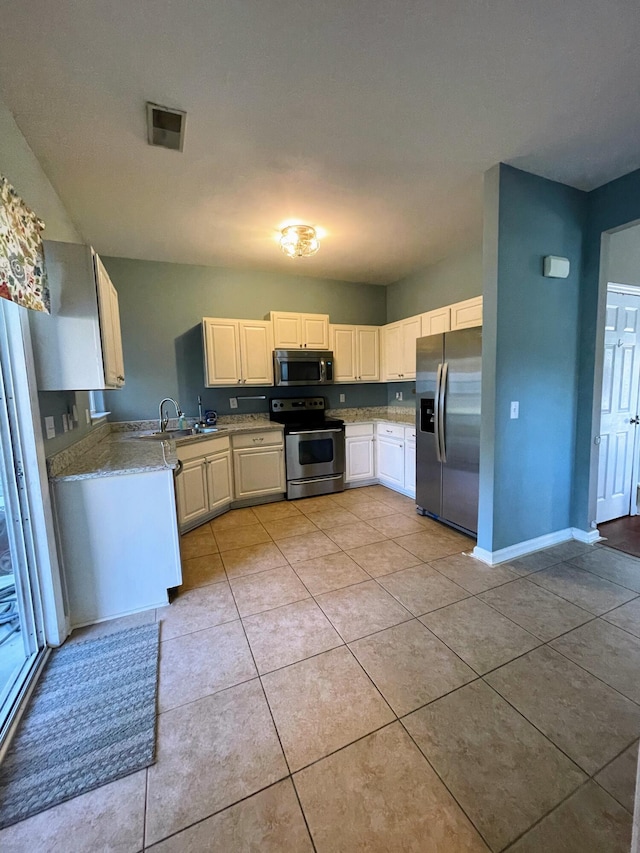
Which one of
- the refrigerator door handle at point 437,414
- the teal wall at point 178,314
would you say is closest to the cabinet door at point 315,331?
the teal wall at point 178,314

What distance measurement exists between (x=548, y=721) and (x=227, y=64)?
3056 mm

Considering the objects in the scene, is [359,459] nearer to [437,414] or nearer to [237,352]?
[437,414]

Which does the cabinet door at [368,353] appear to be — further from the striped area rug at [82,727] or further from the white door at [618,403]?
the striped area rug at [82,727]

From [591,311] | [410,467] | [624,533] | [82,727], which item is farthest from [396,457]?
[82,727]

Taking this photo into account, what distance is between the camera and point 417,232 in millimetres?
3271

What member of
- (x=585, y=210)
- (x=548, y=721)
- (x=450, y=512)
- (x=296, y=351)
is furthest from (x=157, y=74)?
(x=450, y=512)

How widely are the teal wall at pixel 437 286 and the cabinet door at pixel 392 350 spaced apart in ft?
1.33

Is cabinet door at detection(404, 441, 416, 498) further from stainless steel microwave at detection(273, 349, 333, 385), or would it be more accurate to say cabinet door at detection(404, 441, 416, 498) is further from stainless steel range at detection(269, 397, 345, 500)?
stainless steel microwave at detection(273, 349, 333, 385)

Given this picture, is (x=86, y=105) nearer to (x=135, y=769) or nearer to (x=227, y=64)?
(x=227, y=64)

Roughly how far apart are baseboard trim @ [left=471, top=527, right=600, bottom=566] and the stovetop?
215cm

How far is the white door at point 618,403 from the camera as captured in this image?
310 cm

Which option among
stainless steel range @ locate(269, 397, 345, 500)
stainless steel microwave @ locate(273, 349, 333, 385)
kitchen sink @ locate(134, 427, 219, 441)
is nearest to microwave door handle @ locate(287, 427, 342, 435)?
stainless steel range @ locate(269, 397, 345, 500)

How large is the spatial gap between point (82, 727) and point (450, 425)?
2895 millimetres

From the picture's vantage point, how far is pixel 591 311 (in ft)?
9.01
